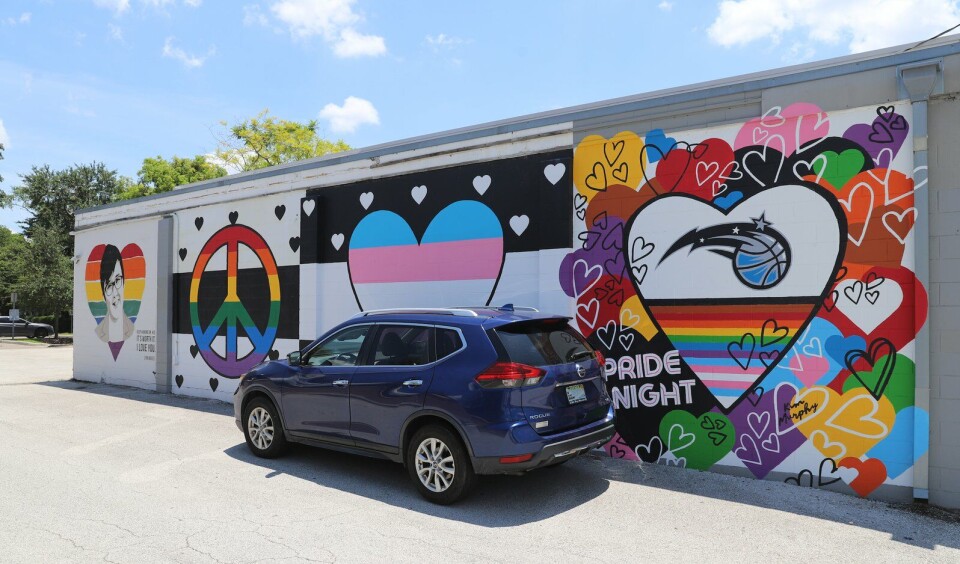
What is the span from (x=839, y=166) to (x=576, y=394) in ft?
11.5

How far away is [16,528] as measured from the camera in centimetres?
500

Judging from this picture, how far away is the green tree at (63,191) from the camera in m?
41.8

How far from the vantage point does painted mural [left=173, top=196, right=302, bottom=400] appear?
11109 mm

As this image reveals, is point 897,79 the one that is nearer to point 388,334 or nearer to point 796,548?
point 796,548

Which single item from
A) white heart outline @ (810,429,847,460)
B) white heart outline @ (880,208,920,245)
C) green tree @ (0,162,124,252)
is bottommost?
white heart outline @ (810,429,847,460)

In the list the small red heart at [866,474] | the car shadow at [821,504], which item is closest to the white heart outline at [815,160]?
the small red heart at [866,474]

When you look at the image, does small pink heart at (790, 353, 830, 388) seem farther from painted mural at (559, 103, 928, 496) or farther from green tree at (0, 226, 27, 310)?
green tree at (0, 226, 27, 310)

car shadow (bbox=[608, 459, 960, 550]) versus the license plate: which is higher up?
the license plate

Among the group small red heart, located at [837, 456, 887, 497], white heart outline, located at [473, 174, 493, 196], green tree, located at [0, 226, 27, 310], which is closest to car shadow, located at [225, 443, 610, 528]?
small red heart, located at [837, 456, 887, 497]

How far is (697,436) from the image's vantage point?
6.86 m

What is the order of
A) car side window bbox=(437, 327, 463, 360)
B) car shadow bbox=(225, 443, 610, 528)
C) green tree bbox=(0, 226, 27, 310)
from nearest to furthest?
car shadow bbox=(225, 443, 610, 528), car side window bbox=(437, 327, 463, 360), green tree bbox=(0, 226, 27, 310)

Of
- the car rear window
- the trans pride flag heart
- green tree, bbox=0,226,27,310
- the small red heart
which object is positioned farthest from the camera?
green tree, bbox=0,226,27,310

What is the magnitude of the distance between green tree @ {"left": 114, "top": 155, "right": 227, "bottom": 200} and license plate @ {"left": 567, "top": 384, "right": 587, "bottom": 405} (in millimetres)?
36392

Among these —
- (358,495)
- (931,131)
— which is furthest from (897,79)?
(358,495)
